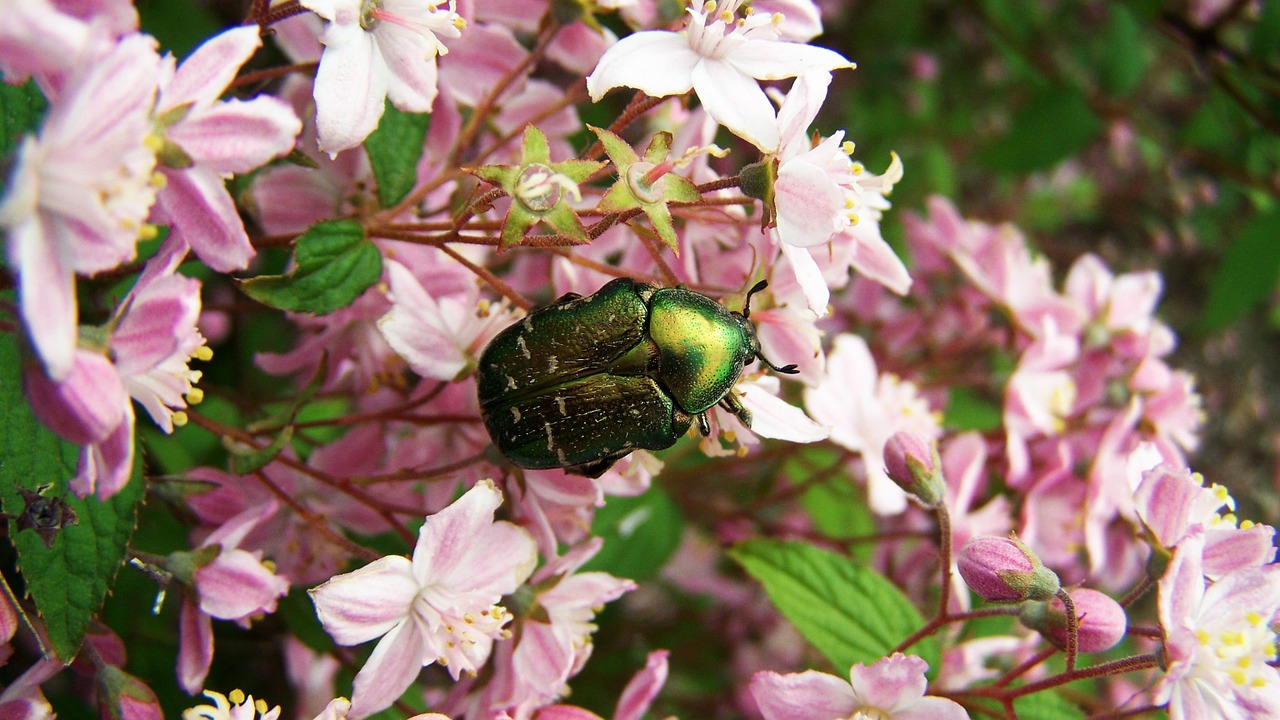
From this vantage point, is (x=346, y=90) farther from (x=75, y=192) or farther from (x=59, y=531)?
(x=59, y=531)

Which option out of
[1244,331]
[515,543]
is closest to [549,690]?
[515,543]

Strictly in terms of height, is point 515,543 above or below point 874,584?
above

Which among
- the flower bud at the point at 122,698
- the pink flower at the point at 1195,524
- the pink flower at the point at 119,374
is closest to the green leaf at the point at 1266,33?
the pink flower at the point at 1195,524

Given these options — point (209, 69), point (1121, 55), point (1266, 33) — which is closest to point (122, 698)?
point (209, 69)

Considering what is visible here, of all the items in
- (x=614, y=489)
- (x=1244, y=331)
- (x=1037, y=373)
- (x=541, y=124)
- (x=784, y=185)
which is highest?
(x=784, y=185)

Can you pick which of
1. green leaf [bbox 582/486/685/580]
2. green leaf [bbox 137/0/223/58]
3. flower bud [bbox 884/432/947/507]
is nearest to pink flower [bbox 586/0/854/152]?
flower bud [bbox 884/432/947/507]

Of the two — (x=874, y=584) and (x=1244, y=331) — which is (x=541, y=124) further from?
(x=1244, y=331)

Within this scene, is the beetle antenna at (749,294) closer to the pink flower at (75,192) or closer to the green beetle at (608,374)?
the green beetle at (608,374)
